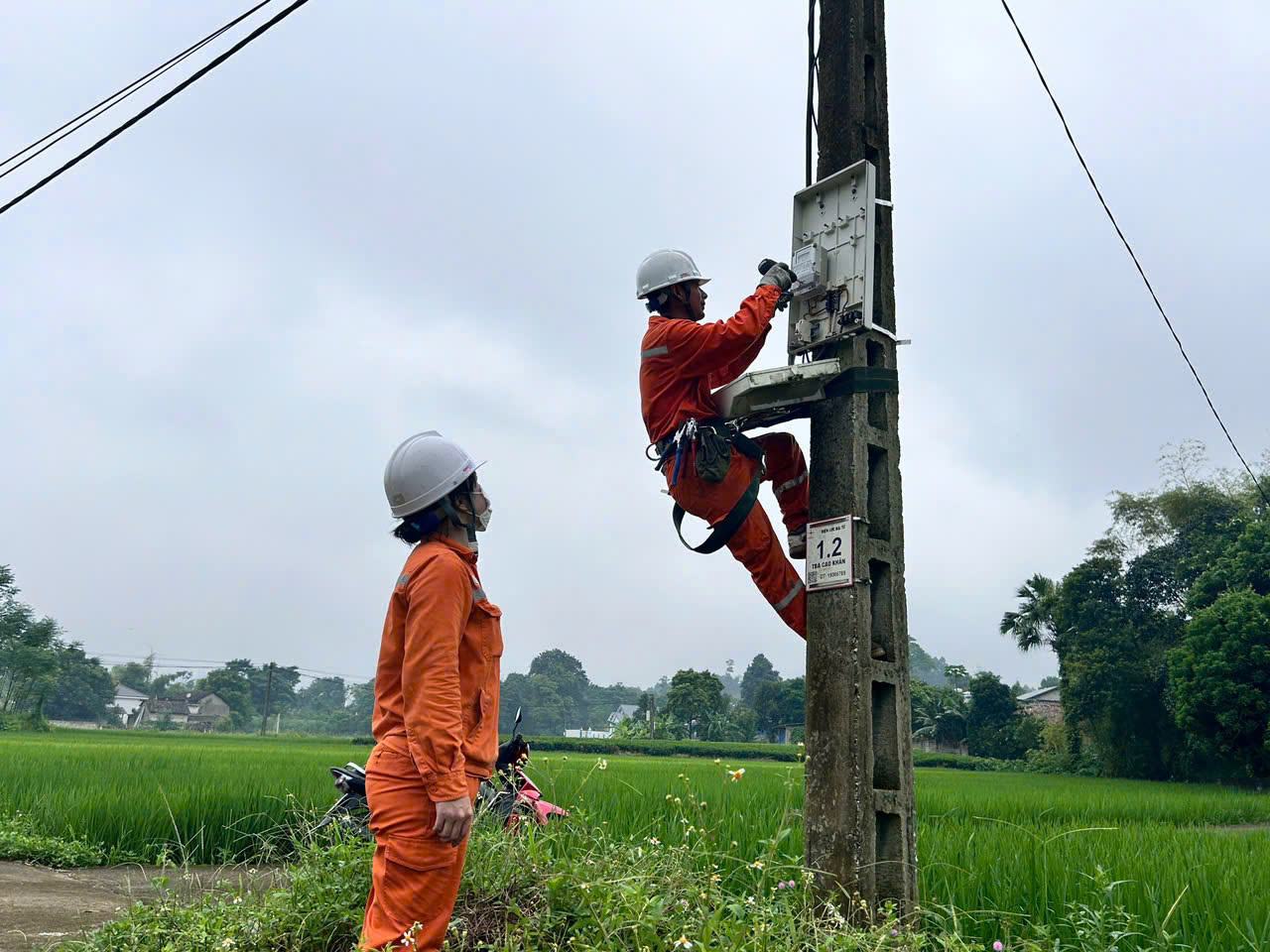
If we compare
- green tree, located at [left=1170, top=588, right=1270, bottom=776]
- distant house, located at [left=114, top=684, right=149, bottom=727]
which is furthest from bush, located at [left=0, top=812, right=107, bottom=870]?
distant house, located at [left=114, top=684, right=149, bottom=727]

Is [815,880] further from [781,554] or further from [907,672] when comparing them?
[781,554]

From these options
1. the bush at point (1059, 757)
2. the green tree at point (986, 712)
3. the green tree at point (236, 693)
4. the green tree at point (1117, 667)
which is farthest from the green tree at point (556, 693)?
the green tree at point (1117, 667)

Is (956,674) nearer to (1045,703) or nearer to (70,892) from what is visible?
(1045,703)

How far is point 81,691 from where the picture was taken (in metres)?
90.5

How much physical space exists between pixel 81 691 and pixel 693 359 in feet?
331

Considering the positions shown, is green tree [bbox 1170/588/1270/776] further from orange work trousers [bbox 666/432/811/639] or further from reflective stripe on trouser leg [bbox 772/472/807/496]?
orange work trousers [bbox 666/432/811/639]

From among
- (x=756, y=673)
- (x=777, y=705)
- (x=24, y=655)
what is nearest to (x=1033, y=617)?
(x=777, y=705)

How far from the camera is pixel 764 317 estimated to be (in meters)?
4.15

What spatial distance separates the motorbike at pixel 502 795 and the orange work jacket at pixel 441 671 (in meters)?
1.96

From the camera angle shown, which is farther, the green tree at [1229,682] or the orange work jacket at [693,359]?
the green tree at [1229,682]

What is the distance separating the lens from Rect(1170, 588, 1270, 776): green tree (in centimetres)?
2661

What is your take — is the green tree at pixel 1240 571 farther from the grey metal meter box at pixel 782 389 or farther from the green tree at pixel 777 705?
the green tree at pixel 777 705

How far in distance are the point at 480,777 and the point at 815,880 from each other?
1.26 meters

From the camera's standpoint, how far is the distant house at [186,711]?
9425cm
